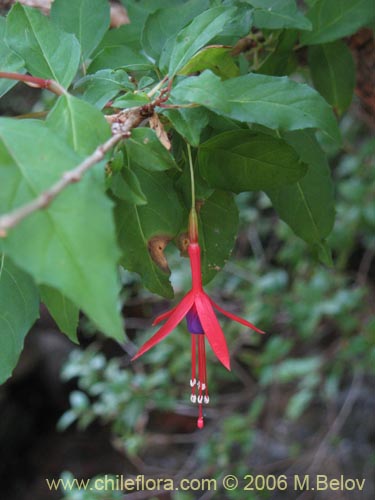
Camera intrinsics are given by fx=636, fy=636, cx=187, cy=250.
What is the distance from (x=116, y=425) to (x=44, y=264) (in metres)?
1.46

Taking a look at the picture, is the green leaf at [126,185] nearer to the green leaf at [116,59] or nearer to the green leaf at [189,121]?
the green leaf at [189,121]

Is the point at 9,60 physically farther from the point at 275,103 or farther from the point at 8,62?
the point at 275,103

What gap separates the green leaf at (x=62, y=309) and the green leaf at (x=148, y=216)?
64 mm

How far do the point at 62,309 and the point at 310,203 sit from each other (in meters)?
0.31

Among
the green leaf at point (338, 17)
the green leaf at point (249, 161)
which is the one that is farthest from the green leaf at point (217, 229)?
the green leaf at point (338, 17)

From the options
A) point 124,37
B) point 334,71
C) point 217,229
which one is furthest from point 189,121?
point 334,71

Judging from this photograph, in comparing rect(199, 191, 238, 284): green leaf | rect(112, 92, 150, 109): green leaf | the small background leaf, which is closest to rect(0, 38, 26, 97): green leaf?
the small background leaf

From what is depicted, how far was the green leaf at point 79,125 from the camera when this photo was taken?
0.43 meters

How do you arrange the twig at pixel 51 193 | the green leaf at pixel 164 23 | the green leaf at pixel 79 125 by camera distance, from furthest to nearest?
the green leaf at pixel 164 23 < the green leaf at pixel 79 125 < the twig at pixel 51 193

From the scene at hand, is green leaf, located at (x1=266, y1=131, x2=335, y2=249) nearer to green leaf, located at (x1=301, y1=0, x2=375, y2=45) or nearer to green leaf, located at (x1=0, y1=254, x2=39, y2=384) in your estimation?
green leaf, located at (x1=301, y1=0, x2=375, y2=45)

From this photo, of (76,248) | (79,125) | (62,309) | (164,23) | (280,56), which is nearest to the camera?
(76,248)

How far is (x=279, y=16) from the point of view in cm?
67

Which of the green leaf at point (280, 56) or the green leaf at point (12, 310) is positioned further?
the green leaf at point (280, 56)

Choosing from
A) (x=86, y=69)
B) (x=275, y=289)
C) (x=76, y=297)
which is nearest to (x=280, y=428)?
(x=275, y=289)
